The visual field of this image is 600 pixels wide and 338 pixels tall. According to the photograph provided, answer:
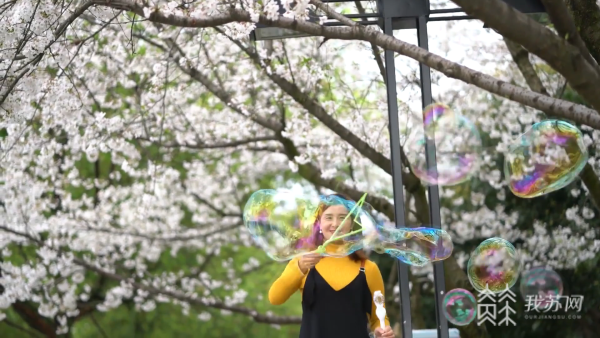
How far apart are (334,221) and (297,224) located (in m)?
0.39

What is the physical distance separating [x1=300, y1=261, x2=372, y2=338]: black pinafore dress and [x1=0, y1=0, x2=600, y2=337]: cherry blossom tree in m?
1.02

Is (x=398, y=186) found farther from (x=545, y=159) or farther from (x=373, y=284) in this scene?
(x=373, y=284)

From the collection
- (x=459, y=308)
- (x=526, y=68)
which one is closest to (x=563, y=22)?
(x=459, y=308)

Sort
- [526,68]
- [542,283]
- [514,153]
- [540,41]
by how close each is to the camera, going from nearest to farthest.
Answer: [540,41], [514,153], [542,283], [526,68]

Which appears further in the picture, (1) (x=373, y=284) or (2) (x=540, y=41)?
(1) (x=373, y=284)

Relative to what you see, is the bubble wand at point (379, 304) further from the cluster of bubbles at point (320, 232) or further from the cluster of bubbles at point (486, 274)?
the cluster of bubbles at point (486, 274)

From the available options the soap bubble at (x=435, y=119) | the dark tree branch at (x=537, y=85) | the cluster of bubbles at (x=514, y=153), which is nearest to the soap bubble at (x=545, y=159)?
the cluster of bubbles at (x=514, y=153)

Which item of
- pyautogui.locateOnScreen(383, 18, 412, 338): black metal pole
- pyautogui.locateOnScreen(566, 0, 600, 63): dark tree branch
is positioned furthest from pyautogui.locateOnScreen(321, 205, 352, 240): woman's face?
pyautogui.locateOnScreen(566, 0, 600, 63): dark tree branch

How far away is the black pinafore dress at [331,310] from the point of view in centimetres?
327

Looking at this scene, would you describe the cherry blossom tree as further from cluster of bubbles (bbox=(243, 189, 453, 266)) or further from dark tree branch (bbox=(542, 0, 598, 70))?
cluster of bubbles (bbox=(243, 189, 453, 266))

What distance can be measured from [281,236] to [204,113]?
21.5 feet

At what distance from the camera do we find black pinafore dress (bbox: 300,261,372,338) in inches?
129

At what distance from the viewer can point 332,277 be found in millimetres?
3314

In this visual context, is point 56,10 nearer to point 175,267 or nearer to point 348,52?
point 348,52
